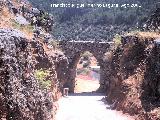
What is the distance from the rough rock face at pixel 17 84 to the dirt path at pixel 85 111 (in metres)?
8.06

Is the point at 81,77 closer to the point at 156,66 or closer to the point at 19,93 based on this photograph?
the point at 156,66

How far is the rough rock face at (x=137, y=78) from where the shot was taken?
70.1 ft

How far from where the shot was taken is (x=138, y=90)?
23.5 meters

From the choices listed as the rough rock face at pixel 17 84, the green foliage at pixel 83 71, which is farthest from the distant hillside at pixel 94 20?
the rough rock face at pixel 17 84

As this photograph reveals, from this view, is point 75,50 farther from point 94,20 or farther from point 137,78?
point 137,78

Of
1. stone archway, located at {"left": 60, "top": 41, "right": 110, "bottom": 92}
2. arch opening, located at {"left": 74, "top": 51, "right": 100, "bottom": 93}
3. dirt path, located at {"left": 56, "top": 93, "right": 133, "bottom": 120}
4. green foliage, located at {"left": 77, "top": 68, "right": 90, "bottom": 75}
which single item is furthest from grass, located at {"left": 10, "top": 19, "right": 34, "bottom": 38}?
green foliage, located at {"left": 77, "top": 68, "right": 90, "bottom": 75}

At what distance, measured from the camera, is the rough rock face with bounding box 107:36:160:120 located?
2138 cm

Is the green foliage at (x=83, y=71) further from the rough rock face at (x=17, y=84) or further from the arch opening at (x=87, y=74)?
the rough rock face at (x=17, y=84)

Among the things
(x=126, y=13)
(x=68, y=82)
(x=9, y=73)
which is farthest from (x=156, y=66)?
(x=126, y=13)

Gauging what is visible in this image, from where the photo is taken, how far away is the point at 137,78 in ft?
81.9

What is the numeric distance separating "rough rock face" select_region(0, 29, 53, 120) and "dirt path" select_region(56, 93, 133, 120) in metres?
8.06

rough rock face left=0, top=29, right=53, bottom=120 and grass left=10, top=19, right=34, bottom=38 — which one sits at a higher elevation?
grass left=10, top=19, right=34, bottom=38

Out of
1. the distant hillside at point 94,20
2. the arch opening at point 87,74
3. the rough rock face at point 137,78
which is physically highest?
the distant hillside at point 94,20

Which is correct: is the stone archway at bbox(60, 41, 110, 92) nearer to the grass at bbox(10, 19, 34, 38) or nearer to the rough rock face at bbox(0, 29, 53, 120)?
the grass at bbox(10, 19, 34, 38)
